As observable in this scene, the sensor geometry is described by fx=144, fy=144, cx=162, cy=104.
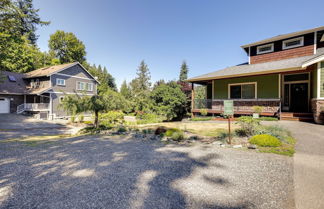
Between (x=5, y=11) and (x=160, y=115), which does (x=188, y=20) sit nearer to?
(x=160, y=115)

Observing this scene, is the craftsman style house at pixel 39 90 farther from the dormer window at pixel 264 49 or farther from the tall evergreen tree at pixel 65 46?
the dormer window at pixel 264 49

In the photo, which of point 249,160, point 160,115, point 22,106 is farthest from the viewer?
point 22,106

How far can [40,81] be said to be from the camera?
20312 millimetres

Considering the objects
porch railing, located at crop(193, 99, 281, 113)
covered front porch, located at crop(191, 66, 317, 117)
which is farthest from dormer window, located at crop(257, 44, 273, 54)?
porch railing, located at crop(193, 99, 281, 113)

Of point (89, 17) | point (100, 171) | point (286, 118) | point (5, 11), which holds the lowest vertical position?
point (100, 171)

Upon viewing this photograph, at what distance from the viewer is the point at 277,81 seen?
10758 mm

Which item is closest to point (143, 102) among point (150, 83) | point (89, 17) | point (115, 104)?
point (115, 104)

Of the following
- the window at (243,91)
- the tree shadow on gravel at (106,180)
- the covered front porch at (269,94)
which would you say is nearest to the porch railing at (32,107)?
the tree shadow on gravel at (106,180)

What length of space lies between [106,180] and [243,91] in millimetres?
12677

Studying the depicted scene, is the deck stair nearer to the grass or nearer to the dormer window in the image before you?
the grass

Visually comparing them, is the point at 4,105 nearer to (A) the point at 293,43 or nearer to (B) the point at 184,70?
(A) the point at 293,43

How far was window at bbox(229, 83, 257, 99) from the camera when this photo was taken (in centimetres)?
1194

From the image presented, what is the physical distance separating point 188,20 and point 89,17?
31.6ft

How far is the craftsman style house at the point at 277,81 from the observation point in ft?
32.2
